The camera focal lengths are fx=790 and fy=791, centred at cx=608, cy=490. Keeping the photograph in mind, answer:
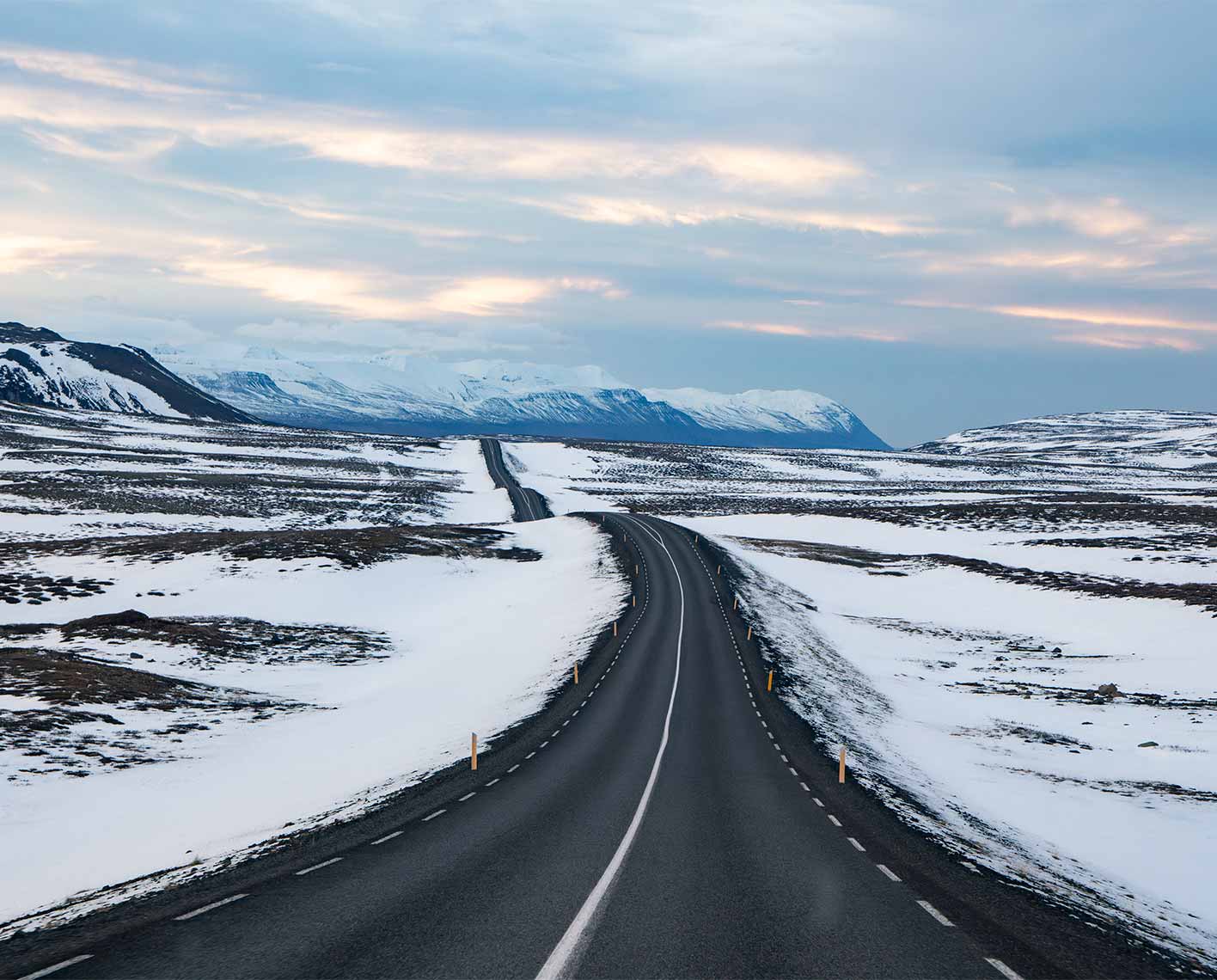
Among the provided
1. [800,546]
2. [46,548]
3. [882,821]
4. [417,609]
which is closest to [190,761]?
[882,821]

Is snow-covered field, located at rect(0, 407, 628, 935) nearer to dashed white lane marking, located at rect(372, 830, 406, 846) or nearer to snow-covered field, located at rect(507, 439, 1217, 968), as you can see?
dashed white lane marking, located at rect(372, 830, 406, 846)

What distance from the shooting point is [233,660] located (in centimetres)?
3244

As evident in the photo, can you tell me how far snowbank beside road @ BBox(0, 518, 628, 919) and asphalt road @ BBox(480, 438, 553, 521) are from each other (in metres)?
27.7

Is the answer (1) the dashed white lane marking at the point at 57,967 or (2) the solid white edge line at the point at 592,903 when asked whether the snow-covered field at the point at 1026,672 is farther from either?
(1) the dashed white lane marking at the point at 57,967

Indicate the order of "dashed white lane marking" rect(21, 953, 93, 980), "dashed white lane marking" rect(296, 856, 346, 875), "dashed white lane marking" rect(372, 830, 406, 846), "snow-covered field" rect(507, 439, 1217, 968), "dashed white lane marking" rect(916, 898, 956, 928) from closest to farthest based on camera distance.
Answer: "dashed white lane marking" rect(21, 953, 93, 980), "dashed white lane marking" rect(916, 898, 956, 928), "dashed white lane marking" rect(296, 856, 346, 875), "dashed white lane marking" rect(372, 830, 406, 846), "snow-covered field" rect(507, 439, 1217, 968)

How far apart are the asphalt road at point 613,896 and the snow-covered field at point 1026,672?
3051 millimetres

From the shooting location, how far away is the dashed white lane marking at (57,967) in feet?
30.6

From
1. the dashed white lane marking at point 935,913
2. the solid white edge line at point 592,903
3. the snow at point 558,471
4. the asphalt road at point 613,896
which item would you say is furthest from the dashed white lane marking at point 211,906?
the snow at point 558,471

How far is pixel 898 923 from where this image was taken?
11.6 meters

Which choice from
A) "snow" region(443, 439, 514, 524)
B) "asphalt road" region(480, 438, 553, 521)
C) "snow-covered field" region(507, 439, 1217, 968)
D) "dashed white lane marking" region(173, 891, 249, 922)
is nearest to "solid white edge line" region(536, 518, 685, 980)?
"dashed white lane marking" region(173, 891, 249, 922)

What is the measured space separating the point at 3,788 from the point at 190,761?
177 inches

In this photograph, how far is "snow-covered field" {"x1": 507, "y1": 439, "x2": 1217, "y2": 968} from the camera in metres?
17.3

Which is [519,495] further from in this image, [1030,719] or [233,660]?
[1030,719]

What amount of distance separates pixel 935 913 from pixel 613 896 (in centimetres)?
492
